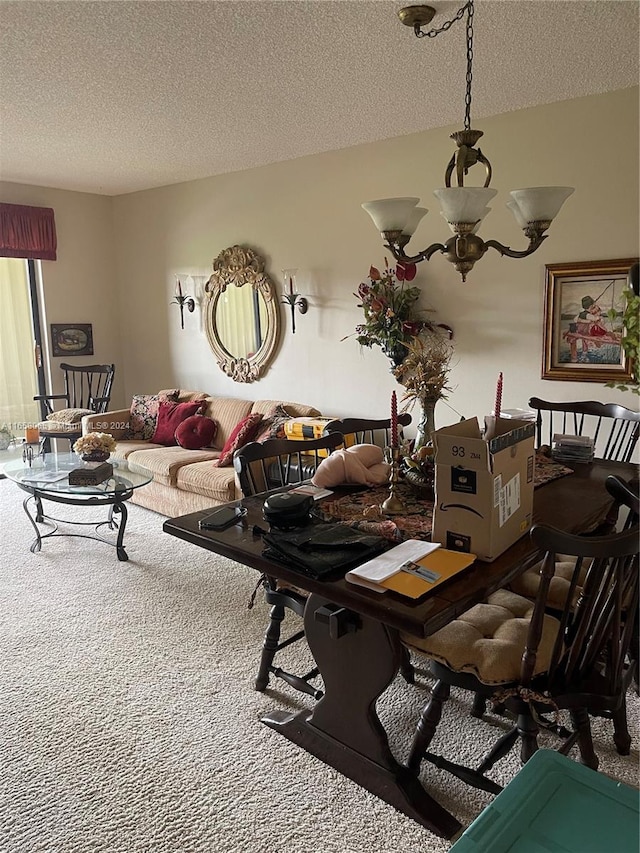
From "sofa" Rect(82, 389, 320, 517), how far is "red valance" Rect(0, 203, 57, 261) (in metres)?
1.76

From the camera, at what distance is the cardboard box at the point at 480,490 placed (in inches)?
66.5

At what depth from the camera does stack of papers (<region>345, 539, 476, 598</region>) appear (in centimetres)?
160

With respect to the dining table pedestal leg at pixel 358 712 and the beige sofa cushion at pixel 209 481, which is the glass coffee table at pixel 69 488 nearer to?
the beige sofa cushion at pixel 209 481

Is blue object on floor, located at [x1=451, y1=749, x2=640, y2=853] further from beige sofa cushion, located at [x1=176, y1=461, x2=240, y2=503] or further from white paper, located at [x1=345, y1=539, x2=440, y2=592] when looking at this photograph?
beige sofa cushion, located at [x1=176, y1=461, x2=240, y2=503]

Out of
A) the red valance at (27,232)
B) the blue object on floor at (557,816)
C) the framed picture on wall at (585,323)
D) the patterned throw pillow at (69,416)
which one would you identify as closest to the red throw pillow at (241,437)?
the patterned throw pillow at (69,416)

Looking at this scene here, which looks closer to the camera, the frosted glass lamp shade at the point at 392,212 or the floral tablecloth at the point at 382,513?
the floral tablecloth at the point at 382,513

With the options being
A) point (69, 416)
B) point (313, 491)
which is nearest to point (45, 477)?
point (69, 416)

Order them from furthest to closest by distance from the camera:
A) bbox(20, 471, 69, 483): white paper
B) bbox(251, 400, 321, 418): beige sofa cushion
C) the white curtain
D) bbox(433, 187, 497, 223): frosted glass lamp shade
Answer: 1. the white curtain
2. bbox(251, 400, 321, 418): beige sofa cushion
3. bbox(20, 471, 69, 483): white paper
4. bbox(433, 187, 497, 223): frosted glass lamp shade

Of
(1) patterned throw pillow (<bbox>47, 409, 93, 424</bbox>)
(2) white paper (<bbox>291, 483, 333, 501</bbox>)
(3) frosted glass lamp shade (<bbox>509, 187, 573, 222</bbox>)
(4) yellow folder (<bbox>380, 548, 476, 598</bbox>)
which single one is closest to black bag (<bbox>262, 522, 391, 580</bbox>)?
(4) yellow folder (<bbox>380, 548, 476, 598</bbox>)

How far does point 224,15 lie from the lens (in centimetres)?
247

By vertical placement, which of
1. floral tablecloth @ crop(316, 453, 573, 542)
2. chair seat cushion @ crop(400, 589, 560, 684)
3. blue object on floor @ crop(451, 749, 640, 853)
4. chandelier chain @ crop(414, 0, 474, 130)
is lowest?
chair seat cushion @ crop(400, 589, 560, 684)

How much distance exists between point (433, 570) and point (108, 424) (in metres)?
4.29

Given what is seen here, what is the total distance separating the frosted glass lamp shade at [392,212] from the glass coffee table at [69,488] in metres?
2.36

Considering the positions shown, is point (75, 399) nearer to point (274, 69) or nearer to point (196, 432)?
point (196, 432)
